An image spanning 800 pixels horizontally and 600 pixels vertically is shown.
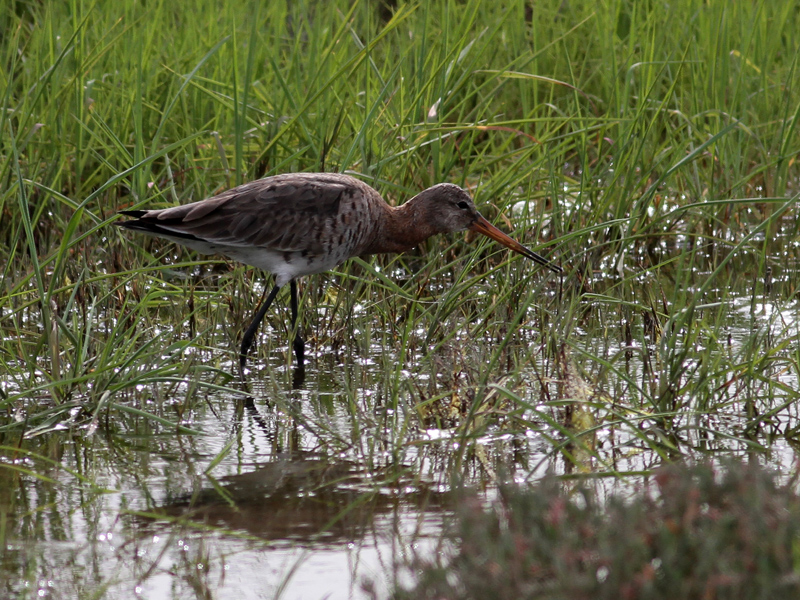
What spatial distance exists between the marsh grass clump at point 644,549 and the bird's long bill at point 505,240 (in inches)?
110

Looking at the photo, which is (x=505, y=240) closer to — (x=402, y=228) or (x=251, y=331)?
(x=402, y=228)

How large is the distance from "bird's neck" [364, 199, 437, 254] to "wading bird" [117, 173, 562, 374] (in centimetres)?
8

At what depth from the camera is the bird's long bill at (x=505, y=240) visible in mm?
5445

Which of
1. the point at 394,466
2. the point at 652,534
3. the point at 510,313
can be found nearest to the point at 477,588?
the point at 652,534

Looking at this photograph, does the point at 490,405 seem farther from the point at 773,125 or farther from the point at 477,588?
the point at 773,125

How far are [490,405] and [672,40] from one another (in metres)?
4.08

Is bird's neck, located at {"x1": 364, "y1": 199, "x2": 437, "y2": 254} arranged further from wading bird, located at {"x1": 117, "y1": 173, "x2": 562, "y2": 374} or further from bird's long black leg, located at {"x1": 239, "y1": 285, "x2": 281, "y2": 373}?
bird's long black leg, located at {"x1": 239, "y1": 285, "x2": 281, "y2": 373}

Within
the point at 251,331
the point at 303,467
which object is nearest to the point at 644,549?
the point at 303,467

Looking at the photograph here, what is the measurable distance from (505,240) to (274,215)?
1138 millimetres

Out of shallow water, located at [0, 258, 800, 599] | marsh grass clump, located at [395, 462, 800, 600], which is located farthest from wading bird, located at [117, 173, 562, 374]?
marsh grass clump, located at [395, 462, 800, 600]

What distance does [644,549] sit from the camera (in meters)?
2.45

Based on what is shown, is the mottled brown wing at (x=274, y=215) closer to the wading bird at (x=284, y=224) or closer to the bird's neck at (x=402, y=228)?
the wading bird at (x=284, y=224)

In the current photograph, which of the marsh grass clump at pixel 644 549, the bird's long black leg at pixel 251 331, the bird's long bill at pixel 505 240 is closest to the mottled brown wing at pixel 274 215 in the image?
the bird's long black leg at pixel 251 331

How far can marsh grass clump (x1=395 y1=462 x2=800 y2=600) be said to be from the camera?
2426mm
